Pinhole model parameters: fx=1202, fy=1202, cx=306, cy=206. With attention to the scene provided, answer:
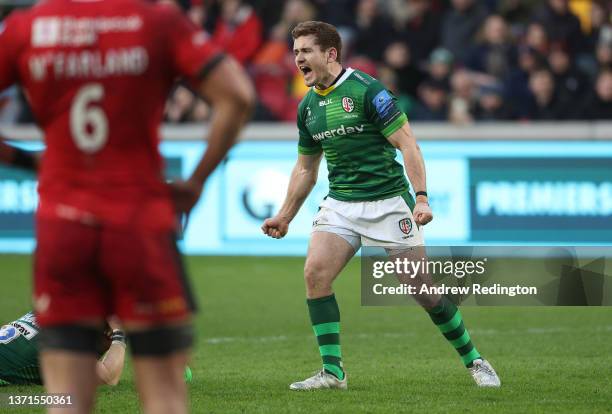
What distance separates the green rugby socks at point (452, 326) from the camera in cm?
740

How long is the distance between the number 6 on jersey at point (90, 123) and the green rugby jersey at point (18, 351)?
11.9 ft

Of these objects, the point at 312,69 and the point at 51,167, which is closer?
the point at 51,167

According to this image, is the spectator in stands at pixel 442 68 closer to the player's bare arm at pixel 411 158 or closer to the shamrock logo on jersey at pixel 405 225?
the shamrock logo on jersey at pixel 405 225

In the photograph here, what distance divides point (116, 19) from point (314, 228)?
379 cm

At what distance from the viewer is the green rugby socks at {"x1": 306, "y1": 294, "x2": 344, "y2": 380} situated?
7430 millimetres

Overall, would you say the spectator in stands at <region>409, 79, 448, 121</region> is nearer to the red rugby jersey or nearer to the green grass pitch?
the green grass pitch

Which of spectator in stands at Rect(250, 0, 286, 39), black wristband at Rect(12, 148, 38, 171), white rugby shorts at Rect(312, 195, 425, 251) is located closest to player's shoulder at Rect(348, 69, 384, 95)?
white rugby shorts at Rect(312, 195, 425, 251)

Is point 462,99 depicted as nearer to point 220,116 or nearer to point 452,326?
point 452,326

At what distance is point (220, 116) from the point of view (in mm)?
4055

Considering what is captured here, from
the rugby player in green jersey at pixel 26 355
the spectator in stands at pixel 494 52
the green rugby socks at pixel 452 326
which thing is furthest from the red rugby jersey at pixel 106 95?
the spectator in stands at pixel 494 52

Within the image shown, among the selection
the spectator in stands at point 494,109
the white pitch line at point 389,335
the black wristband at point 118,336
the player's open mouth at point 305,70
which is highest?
the player's open mouth at point 305,70

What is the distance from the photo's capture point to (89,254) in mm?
3887

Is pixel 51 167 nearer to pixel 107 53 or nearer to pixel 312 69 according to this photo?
pixel 107 53

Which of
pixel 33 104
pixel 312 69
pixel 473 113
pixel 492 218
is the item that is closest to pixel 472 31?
pixel 473 113
